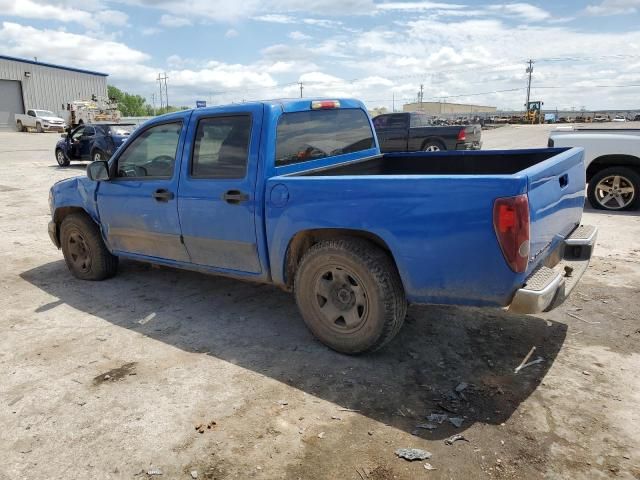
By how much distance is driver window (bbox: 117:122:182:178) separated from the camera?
181 inches

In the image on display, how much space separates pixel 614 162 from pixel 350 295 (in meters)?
7.13

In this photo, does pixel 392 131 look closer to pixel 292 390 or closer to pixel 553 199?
pixel 553 199

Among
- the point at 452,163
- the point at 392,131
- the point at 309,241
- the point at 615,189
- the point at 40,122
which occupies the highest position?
the point at 40,122

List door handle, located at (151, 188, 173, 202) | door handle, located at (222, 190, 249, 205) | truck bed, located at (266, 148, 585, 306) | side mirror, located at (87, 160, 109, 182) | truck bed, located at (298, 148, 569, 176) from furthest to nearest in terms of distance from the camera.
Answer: side mirror, located at (87, 160, 109, 182) → truck bed, located at (298, 148, 569, 176) → door handle, located at (151, 188, 173, 202) → door handle, located at (222, 190, 249, 205) → truck bed, located at (266, 148, 585, 306)

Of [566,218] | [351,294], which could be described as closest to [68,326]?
[351,294]

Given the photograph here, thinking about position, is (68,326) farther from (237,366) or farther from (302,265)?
(302,265)

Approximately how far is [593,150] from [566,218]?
5693mm

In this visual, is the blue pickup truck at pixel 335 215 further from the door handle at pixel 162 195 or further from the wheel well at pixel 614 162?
the wheel well at pixel 614 162

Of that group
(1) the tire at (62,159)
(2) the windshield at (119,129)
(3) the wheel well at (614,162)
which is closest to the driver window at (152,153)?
(3) the wheel well at (614,162)

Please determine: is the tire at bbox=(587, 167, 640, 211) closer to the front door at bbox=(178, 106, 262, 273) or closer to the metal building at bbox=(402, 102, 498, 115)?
the front door at bbox=(178, 106, 262, 273)

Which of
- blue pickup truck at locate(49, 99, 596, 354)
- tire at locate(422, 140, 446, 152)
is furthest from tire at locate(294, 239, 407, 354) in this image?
tire at locate(422, 140, 446, 152)

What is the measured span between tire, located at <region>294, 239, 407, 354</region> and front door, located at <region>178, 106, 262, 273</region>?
0.57 metres

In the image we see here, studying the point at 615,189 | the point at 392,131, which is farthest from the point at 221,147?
the point at 392,131

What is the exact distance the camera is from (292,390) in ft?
11.1
